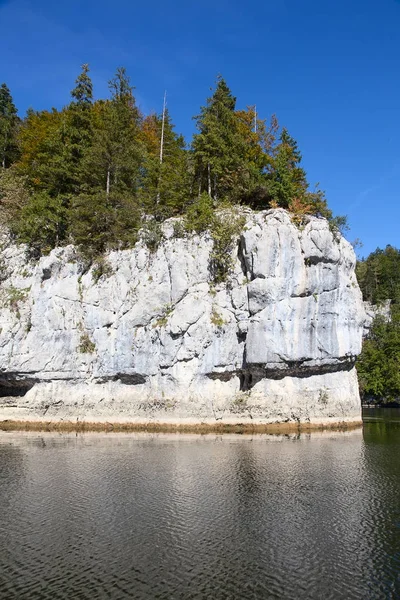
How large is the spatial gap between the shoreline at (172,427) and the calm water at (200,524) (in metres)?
7.45

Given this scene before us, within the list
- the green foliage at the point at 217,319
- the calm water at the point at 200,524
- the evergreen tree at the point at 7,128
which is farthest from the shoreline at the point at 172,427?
the evergreen tree at the point at 7,128

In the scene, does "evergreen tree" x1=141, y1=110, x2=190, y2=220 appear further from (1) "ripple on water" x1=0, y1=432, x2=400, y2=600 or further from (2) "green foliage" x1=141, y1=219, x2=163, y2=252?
(1) "ripple on water" x1=0, y1=432, x2=400, y2=600

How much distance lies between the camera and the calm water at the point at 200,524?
34.6 ft

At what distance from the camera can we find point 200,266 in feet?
124

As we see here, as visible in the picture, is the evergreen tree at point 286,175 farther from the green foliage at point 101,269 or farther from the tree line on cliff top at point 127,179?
the green foliage at point 101,269

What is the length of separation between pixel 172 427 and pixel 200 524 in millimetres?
19809

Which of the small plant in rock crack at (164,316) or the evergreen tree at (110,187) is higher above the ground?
the evergreen tree at (110,187)

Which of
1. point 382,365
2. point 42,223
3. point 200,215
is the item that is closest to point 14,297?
point 42,223

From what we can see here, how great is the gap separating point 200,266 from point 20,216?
1859cm

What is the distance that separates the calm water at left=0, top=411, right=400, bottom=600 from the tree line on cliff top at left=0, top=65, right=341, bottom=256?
21484 mm

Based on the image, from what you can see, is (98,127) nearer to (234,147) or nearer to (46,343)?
(234,147)

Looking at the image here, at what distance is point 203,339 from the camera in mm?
35750

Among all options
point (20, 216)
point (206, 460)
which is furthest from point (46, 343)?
point (206, 460)

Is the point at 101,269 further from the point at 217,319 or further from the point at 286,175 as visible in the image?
the point at 286,175
